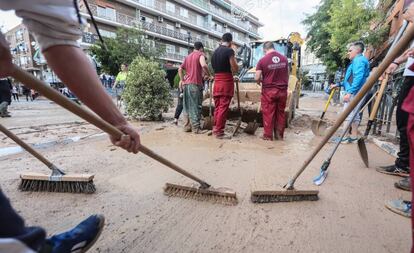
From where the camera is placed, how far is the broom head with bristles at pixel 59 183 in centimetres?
242

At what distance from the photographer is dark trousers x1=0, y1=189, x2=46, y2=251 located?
31.3 inches

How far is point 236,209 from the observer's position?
7.32 ft

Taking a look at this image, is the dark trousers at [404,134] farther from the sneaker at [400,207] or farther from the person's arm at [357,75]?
the person's arm at [357,75]


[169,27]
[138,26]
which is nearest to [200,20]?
[169,27]

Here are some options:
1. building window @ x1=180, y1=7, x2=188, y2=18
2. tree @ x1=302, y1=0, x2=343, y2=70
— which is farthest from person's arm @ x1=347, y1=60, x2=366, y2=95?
building window @ x1=180, y1=7, x2=188, y2=18

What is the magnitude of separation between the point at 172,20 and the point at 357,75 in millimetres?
37138

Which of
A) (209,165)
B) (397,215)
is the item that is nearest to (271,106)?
(209,165)

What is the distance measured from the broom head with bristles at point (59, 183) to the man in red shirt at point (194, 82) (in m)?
3.47

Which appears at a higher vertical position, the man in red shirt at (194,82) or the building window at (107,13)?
the building window at (107,13)

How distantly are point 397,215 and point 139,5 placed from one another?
35.5 m

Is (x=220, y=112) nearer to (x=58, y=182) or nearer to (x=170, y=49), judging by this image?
(x=58, y=182)

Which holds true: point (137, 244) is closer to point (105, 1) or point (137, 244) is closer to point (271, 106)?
point (271, 106)

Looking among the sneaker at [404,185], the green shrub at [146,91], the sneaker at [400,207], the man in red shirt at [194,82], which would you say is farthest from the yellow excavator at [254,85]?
the sneaker at [400,207]

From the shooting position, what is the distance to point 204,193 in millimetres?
2385
